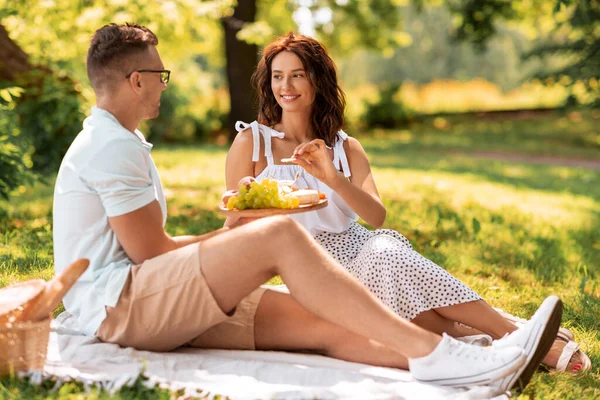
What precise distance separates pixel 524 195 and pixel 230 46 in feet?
31.3

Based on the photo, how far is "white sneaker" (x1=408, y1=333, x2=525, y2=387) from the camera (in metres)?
2.98

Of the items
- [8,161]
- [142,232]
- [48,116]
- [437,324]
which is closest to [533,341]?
[437,324]

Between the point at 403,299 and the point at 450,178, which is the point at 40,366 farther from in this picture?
Answer: the point at 450,178

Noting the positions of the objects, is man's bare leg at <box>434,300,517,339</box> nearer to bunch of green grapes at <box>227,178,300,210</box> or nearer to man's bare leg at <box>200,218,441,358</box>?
man's bare leg at <box>200,218,441,358</box>

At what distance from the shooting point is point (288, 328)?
3.38 metres

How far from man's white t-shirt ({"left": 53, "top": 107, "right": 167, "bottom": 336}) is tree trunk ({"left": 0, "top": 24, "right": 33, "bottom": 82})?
5120 mm

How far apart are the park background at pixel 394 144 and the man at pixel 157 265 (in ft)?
1.02

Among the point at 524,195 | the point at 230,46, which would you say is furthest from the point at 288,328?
the point at 230,46

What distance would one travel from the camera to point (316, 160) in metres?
3.73

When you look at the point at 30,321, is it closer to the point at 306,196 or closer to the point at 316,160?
the point at 306,196

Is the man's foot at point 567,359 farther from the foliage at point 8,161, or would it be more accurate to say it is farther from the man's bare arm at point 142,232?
the foliage at point 8,161

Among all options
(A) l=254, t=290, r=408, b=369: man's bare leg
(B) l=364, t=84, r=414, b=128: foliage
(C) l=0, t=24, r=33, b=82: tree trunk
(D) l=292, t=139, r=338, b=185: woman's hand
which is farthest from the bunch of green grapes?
(B) l=364, t=84, r=414, b=128: foliage

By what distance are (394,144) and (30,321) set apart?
16124 millimetres

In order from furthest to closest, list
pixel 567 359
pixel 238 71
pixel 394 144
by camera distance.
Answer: pixel 394 144, pixel 238 71, pixel 567 359
